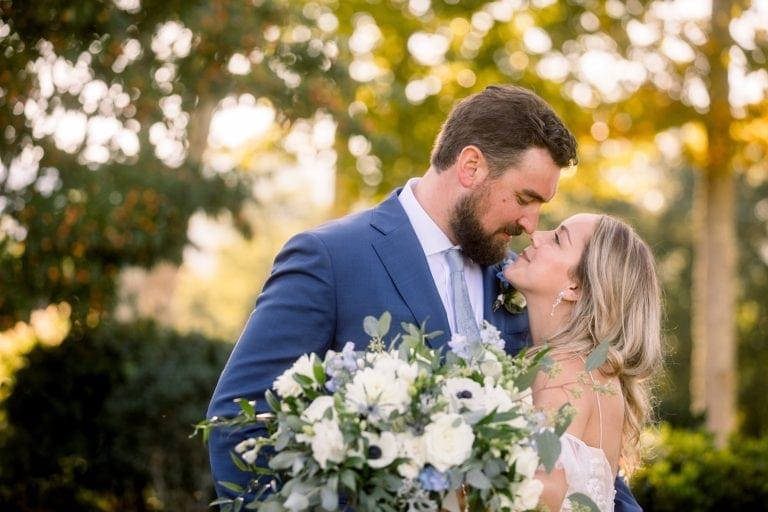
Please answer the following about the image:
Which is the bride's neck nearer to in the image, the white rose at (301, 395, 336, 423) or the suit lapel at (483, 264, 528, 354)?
the suit lapel at (483, 264, 528, 354)

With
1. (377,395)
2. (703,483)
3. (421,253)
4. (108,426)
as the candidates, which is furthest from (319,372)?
(108,426)

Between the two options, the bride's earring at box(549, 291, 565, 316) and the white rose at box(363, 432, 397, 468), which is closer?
the white rose at box(363, 432, 397, 468)

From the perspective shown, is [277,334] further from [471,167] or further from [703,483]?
[703,483]

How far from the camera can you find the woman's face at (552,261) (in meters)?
3.69

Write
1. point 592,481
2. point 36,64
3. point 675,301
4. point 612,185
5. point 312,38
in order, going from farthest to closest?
point 675,301 → point 612,185 → point 312,38 → point 36,64 → point 592,481

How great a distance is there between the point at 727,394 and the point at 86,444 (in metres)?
6.84

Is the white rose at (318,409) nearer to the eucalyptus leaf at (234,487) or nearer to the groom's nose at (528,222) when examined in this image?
→ the eucalyptus leaf at (234,487)

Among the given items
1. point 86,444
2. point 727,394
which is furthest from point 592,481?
point 727,394

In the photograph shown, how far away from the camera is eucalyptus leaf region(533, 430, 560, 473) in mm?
2492

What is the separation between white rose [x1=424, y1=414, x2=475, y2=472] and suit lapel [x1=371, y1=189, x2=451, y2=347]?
87cm

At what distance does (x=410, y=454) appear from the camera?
245 centimetres

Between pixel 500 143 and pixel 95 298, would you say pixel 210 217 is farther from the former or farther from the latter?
pixel 500 143

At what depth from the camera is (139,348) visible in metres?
8.43

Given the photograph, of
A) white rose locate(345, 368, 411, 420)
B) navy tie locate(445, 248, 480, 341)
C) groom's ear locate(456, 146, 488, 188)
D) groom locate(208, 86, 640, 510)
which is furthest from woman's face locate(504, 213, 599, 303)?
white rose locate(345, 368, 411, 420)
